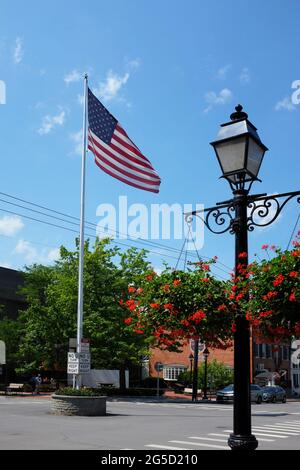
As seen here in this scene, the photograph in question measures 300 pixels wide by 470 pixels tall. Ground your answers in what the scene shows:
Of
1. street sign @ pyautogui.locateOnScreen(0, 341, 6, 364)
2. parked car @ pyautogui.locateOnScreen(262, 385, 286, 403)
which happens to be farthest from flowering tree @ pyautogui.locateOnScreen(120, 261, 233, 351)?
parked car @ pyautogui.locateOnScreen(262, 385, 286, 403)

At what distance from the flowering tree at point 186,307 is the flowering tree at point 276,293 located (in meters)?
0.47

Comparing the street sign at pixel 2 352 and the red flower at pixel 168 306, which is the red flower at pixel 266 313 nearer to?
the red flower at pixel 168 306

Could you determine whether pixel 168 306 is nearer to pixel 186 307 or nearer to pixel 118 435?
pixel 186 307

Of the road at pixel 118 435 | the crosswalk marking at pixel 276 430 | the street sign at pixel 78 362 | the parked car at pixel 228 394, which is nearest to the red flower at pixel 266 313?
the road at pixel 118 435

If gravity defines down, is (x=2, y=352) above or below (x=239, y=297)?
below

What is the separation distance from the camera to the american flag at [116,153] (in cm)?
1872

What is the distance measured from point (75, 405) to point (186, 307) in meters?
18.1

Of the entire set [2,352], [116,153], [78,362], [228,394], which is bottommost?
[228,394]

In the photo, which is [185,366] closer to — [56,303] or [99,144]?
[56,303]

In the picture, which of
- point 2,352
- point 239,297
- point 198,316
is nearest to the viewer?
point 239,297

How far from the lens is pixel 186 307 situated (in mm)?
6852

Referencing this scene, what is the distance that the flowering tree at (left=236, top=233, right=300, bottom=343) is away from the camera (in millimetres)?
5801

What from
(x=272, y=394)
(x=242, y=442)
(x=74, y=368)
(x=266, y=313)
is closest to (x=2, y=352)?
(x=74, y=368)
